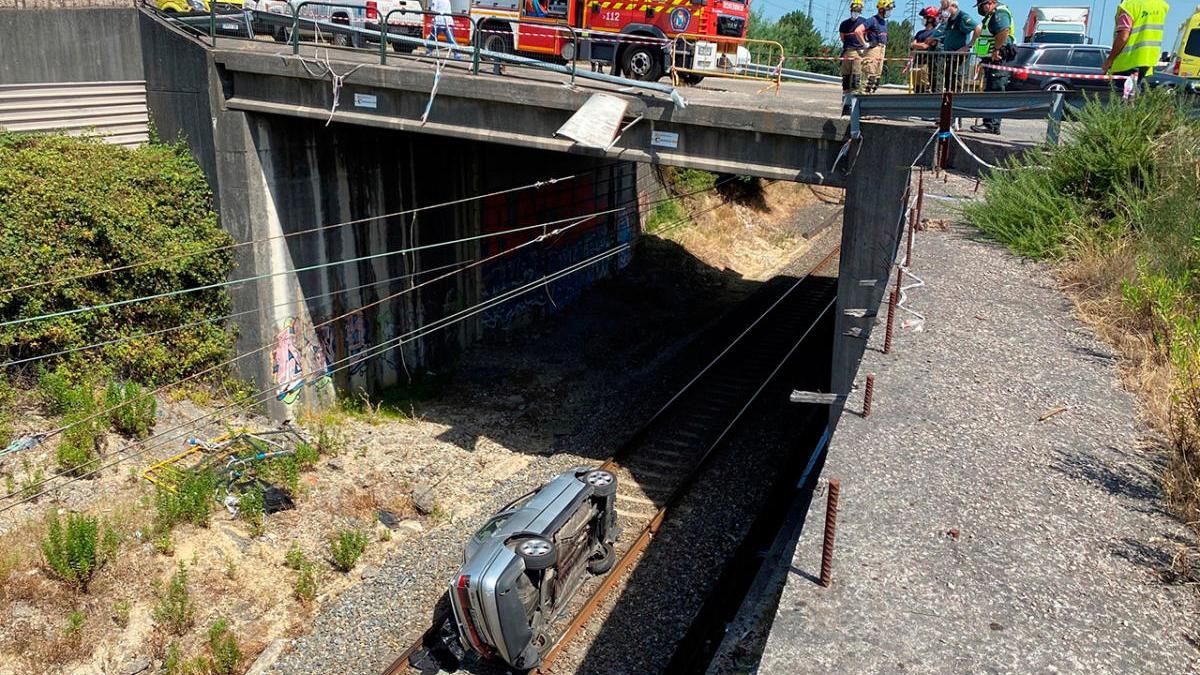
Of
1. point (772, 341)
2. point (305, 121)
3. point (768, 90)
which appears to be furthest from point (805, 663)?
point (772, 341)

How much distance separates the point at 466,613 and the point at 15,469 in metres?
7.28

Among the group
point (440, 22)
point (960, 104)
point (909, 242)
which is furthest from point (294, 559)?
point (440, 22)

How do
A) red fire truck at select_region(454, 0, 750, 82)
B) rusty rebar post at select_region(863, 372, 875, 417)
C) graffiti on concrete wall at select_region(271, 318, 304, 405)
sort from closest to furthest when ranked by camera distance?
rusty rebar post at select_region(863, 372, 875, 417), graffiti on concrete wall at select_region(271, 318, 304, 405), red fire truck at select_region(454, 0, 750, 82)

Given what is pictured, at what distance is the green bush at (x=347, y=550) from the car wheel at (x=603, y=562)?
124 inches

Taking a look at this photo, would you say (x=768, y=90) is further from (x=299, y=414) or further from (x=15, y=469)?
(x=15, y=469)

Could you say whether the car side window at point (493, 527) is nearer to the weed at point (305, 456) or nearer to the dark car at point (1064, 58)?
the weed at point (305, 456)

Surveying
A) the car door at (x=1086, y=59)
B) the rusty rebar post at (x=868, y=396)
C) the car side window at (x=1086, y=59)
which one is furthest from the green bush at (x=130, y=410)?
the car side window at (x=1086, y=59)

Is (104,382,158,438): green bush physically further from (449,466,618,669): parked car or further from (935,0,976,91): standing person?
(935,0,976,91): standing person

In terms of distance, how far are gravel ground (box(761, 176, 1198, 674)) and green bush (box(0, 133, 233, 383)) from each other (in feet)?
35.1

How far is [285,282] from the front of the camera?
17188 mm

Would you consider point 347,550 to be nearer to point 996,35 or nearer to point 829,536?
point 829,536

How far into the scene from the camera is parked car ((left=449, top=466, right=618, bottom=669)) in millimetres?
10172

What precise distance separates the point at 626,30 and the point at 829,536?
548 inches

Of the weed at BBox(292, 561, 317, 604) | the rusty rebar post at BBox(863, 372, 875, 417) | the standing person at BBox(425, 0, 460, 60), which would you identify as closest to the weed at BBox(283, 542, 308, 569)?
the weed at BBox(292, 561, 317, 604)
